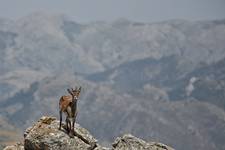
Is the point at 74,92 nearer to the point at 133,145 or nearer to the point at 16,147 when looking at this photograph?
the point at 133,145

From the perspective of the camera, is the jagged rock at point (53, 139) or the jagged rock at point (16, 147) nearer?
the jagged rock at point (53, 139)

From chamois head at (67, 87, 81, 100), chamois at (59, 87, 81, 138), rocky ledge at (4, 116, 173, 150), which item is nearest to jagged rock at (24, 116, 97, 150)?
rocky ledge at (4, 116, 173, 150)

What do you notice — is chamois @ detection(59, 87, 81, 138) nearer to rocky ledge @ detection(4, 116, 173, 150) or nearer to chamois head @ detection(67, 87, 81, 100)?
chamois head @ detection(67, 87, 81, 100)

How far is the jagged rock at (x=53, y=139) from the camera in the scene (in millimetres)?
47719

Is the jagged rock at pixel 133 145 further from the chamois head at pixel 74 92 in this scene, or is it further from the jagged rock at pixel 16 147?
the jagged rock at pixel 16 147

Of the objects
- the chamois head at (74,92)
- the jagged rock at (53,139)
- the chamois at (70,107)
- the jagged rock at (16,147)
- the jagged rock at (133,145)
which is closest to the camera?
the chamois head at (74,92)

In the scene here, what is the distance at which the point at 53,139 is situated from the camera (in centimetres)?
4775

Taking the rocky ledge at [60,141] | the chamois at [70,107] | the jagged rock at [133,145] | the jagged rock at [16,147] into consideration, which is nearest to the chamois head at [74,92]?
the chamois at [70,107]

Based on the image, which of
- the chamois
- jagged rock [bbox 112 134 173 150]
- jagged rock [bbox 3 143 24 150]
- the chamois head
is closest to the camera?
the chamois head

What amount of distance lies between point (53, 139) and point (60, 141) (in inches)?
26.6

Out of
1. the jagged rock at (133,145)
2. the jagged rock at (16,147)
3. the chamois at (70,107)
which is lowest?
the jagged rock at (133,145)

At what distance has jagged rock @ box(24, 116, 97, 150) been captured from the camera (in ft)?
157

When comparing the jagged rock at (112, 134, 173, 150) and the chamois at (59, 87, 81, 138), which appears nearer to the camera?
the chamois at (59, 87, 81, 138)

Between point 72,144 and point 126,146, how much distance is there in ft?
19.6
